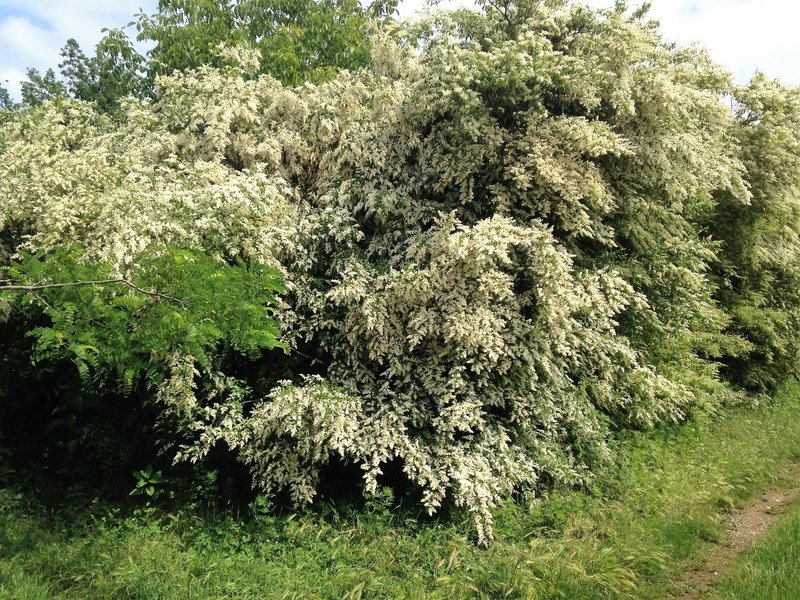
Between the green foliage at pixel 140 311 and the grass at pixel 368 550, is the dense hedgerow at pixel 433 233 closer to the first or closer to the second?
the green foliage at pixel 140 311

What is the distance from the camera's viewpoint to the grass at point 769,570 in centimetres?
503

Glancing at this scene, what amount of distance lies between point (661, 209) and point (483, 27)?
12.0 feet

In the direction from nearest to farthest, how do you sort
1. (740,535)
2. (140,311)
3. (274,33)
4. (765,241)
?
1. (140,311)
2. (740,535)
3. (765,241)
4. (274,33)

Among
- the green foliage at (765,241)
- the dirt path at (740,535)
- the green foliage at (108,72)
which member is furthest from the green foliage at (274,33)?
the dirt path at (740,535)

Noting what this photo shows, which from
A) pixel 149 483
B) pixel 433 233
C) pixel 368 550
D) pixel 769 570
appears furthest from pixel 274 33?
pixel 769 570

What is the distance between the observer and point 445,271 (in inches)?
253

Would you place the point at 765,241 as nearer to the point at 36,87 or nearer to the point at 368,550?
the point at 368,550

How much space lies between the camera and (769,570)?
5.37 m

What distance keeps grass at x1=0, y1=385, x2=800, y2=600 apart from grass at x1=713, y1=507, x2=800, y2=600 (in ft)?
1.30

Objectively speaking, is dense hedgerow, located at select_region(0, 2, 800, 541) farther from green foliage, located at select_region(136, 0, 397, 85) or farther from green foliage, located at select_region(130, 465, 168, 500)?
green foliage, located at select_region(136, 0, 397, 85)

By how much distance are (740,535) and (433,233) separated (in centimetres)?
493

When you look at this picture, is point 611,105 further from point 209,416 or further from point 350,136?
point 209,416

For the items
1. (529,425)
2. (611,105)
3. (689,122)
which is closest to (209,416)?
(529,425)

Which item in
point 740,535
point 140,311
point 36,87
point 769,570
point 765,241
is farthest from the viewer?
point 36,87
